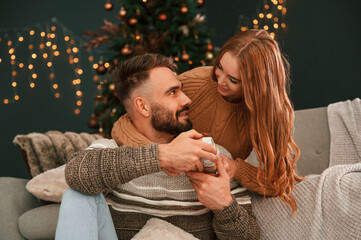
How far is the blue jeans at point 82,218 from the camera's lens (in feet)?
3.49

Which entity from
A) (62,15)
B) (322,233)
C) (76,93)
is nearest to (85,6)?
(62,15)

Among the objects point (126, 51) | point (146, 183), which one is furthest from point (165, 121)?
point (126, 51)

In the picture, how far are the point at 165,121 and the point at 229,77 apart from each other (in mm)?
324

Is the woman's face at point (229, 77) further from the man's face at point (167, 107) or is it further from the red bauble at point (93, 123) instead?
the red bauble at point (93, 123)

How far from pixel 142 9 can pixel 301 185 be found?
6.59ft

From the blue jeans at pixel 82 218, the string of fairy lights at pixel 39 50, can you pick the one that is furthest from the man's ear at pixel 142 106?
the string of fairy lights at pixel 39 50

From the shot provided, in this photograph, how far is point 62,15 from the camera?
3936 mm

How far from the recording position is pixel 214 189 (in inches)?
46.1

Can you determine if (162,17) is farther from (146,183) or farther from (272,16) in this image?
(146,183)

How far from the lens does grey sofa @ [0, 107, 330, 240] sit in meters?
1.75

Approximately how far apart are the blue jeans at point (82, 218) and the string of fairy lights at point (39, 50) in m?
2.93

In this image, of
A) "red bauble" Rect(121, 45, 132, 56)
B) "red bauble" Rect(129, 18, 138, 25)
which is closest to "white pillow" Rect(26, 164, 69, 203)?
"red bauble" Rect(121, 45, 132, 56)

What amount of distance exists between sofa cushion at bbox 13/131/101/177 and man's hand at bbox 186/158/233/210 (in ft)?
3.99

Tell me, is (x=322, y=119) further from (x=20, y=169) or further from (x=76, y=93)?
(x=20, y=169)
